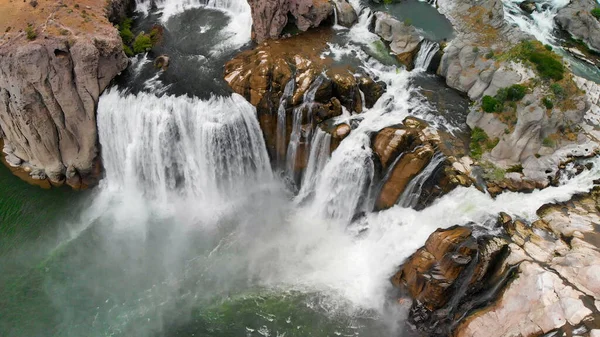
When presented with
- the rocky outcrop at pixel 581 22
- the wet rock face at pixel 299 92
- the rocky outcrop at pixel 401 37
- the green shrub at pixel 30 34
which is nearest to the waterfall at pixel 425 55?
the rocky outcrop at pixel 401 37

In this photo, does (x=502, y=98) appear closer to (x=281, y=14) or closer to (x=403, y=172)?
(x=403, y=172)

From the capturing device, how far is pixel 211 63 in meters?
25.4

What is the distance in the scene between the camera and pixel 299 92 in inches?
890

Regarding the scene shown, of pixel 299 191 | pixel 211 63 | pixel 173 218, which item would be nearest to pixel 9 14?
pixel 211 63

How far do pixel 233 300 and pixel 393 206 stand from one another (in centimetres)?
948

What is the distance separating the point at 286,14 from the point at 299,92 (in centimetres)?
699

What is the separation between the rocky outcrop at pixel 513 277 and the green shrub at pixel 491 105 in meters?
5.81

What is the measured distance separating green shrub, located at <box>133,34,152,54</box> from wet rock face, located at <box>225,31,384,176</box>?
6.23m

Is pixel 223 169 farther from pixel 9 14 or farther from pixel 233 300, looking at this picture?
pixel 9 14

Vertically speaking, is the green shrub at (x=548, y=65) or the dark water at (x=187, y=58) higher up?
the green shrub at (x=548, y=65)

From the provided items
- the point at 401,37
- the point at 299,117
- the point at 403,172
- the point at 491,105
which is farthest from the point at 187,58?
the point at 491,105

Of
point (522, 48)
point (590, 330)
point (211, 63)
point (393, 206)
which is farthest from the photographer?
point (211, 63)

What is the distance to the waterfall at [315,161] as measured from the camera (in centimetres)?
2212

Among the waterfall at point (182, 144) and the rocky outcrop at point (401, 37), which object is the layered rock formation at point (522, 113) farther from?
the waterfall at point (182, 144)
